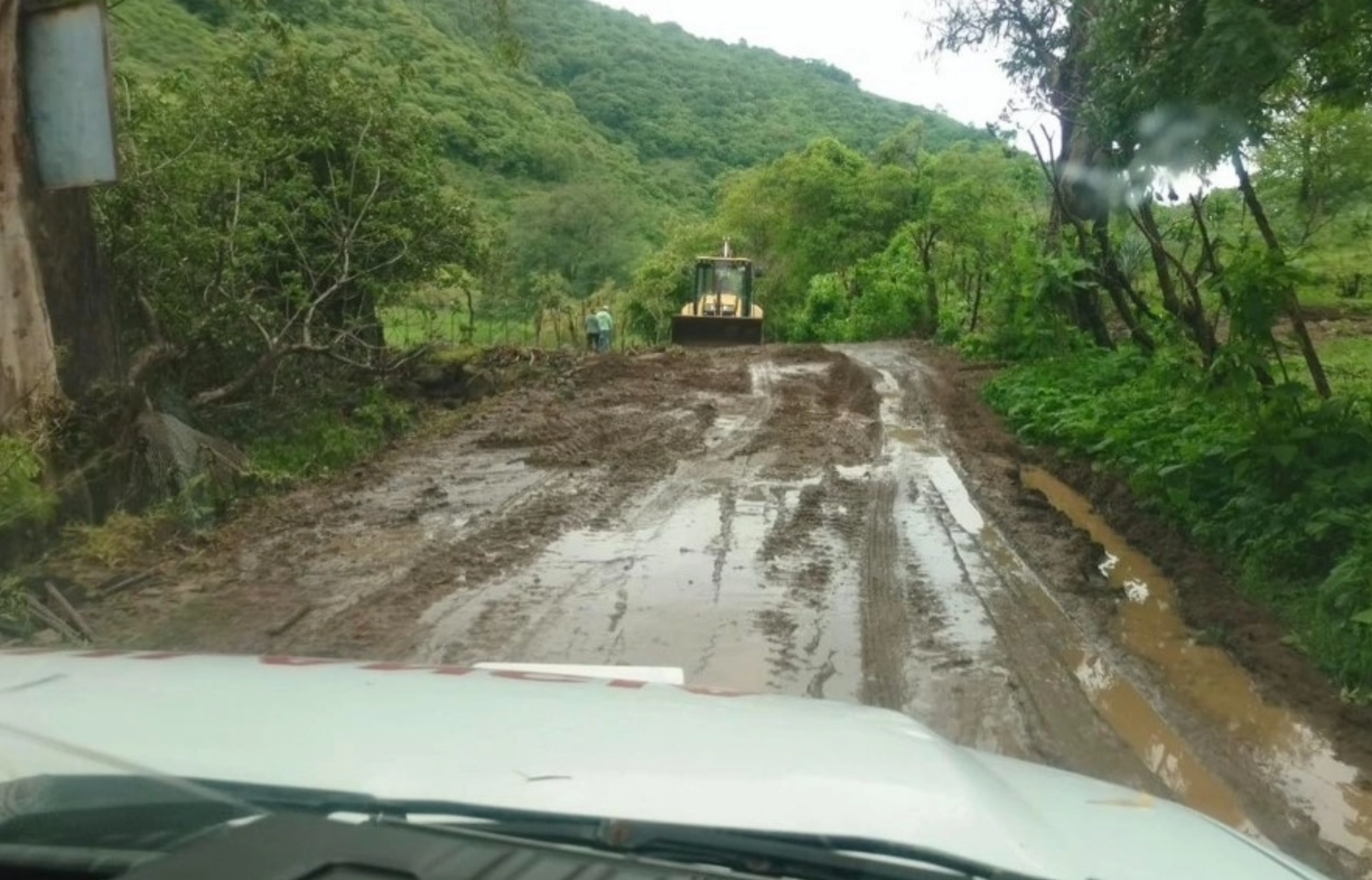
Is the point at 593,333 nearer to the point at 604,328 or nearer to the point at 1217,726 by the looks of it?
the point at 604,328

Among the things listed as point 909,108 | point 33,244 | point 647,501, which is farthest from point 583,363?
point 909,108

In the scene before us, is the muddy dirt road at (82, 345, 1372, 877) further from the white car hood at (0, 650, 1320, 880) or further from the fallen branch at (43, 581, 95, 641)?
the white car hood at (0, 650, 1320, 880)

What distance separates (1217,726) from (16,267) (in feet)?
29.9

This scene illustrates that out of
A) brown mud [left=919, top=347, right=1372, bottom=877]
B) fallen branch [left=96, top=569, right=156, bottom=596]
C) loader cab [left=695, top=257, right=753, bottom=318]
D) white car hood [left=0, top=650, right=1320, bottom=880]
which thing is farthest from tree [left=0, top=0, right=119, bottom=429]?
loader cab [left=695, top=257, right=753, bottom=318]

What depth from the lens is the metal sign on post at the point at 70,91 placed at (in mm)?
10227

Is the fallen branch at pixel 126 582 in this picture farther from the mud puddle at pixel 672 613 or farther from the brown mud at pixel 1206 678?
the brown mud at pixel 1206 678

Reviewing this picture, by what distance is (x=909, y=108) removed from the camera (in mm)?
117625

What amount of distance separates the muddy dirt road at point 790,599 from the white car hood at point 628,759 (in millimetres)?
3108

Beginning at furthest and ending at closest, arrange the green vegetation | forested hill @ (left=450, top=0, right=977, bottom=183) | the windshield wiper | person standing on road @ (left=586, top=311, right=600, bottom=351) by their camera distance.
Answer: forested hill @ (left=450, top=0, right=977, bottom=183)
person standing on road @ (left=586, top=311, right=600, bottom=351)
the green vegetation
the windshield wiper

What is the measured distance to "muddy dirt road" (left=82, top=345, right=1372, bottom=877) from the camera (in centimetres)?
645

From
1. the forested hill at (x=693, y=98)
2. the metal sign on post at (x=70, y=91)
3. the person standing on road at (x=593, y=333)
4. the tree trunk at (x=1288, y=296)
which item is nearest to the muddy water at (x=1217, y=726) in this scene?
the tree trunk at (x=1288, y=296)

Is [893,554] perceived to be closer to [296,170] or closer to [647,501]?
[647,501]

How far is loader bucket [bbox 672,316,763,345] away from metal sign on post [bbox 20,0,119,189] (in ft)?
76.6

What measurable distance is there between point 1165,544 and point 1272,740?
399cm
